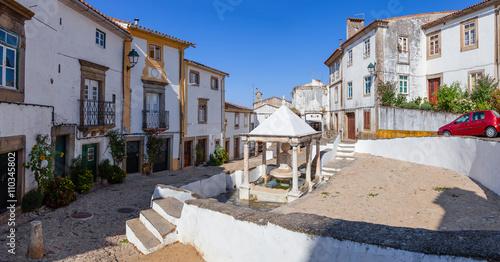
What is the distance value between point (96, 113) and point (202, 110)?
33.0 feet

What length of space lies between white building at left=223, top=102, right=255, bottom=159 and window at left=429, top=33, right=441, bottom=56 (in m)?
17.1

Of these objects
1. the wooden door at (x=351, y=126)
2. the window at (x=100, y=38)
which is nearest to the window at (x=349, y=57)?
the wooden door at (x=351, y=126)

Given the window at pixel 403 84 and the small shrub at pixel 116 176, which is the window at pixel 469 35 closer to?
the window at pixel 403 84

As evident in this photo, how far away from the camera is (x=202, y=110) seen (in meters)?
22.5

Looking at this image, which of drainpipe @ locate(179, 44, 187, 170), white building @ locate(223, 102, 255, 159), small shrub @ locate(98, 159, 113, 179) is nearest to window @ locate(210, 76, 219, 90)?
white building @ locate(223, 102, 255, 159)

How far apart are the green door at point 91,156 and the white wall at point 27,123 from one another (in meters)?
3.15

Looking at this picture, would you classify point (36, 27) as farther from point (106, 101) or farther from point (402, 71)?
point (402, 71)

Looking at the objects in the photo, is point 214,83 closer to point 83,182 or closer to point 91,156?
point 91,156

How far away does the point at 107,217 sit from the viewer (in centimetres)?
816

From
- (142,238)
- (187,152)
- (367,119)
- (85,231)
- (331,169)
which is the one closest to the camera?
(142,238)

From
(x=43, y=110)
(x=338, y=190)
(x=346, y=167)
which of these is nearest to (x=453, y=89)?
(x=346, y=167)

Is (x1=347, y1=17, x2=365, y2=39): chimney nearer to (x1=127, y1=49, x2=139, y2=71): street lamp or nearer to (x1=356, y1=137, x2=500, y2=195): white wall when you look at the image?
(x1=356, y1=137, x2=500, y2=195): white wall

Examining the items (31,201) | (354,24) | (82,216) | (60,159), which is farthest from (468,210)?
(354,24)

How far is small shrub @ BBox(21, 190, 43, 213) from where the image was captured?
824cm
